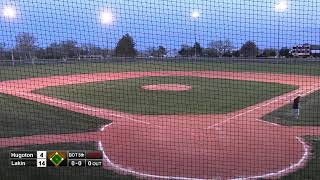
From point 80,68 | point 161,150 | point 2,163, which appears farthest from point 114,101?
point 80,68

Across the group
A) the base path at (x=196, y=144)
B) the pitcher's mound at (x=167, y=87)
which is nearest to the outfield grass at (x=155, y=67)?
the pitcher's mound at (x=167, y=87)

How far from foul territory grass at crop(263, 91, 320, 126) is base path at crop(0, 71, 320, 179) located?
368 millimetres

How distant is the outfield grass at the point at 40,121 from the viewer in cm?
906

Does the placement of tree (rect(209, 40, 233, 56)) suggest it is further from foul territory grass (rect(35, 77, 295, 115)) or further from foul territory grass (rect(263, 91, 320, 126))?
foul territory grass (rect(263, 91, 320, 126))

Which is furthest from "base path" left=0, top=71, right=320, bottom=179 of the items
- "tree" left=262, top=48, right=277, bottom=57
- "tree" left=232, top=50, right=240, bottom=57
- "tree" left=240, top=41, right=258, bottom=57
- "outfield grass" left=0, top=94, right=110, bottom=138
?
"tree" left=262, top=48, right=277, bottom=57

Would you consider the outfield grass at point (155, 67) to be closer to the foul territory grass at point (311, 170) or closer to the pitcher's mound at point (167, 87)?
the pitcher's mound at point (167, 87)

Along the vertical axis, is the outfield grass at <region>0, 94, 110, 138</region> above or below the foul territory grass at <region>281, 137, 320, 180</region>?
above

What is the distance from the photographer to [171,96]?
15.0 m

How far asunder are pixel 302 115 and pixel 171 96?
5.19 m

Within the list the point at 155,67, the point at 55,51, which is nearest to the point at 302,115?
the point at 155,67

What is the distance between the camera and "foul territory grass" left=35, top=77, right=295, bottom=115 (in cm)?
1230

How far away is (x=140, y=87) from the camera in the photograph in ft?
57.9

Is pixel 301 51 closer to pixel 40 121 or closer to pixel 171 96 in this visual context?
pixel 171 96

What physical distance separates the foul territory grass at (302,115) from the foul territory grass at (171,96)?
50.6 inches
